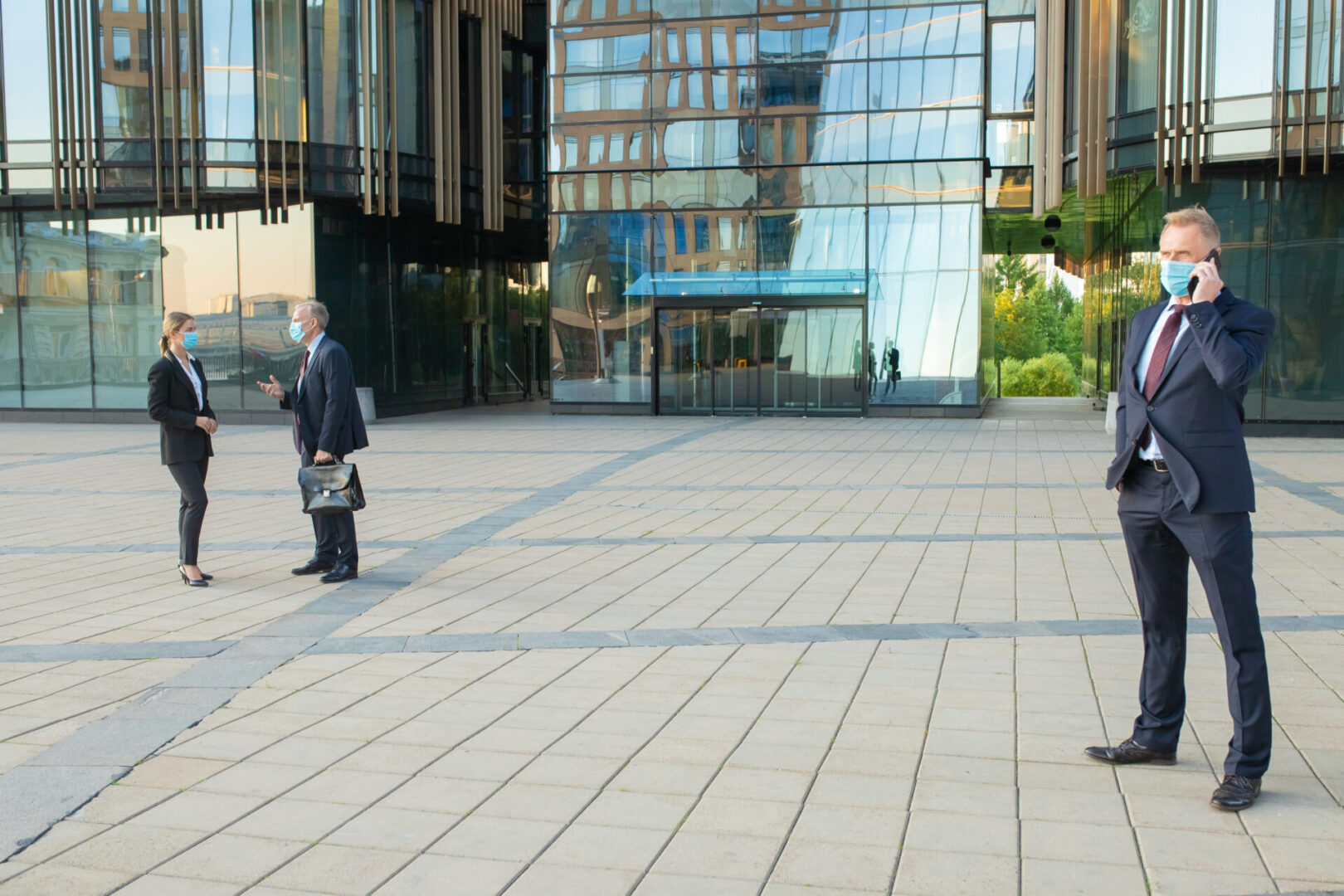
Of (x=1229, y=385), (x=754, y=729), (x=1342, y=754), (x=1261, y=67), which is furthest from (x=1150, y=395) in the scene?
(x=1261, y=67)

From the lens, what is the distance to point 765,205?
26.3m

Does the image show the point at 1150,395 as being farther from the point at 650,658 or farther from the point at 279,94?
the point at 279,94

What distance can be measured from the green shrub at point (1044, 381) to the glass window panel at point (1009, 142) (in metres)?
19.8

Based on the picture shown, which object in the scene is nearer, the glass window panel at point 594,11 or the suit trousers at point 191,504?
the suit trousers at point 191,504

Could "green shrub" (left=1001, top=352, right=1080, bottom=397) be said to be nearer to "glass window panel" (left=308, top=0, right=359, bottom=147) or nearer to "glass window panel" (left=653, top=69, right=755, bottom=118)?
"glass window panel" (left=653, top=69, right=755, bottom=118)

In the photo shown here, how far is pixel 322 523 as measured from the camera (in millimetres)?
8281

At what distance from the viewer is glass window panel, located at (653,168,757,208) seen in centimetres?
2641

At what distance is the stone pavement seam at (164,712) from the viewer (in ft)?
13.5

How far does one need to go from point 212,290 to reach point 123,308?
2248 millimetres

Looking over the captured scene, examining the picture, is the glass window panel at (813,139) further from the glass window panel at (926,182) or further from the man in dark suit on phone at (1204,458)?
the man in dark suit on phone at (1204,458)

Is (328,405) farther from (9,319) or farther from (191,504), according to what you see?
(9,319)

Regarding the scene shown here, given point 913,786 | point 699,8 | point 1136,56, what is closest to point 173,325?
point 913,786

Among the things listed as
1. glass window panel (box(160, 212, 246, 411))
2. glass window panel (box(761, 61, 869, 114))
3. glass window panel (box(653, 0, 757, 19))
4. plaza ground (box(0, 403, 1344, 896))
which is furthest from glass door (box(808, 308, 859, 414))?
plaza ground (box(0, 403, 1344, 896))

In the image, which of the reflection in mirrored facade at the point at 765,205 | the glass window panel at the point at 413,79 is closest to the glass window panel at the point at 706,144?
the reflection in mirrored facade at the point at 765,205
